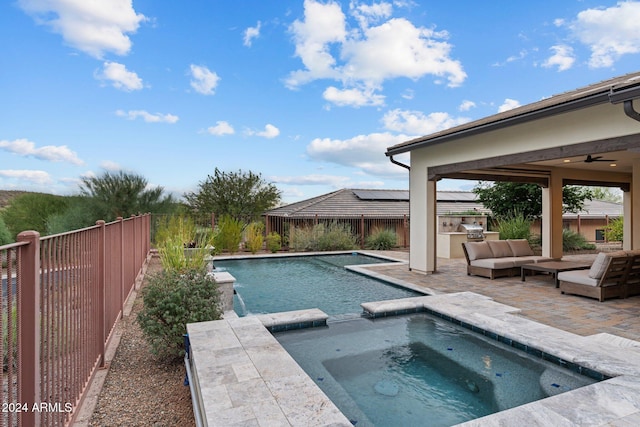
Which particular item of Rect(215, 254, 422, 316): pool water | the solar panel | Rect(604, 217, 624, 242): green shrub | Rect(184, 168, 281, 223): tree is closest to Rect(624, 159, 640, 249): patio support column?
Rect(604, 217, 624, 242): green shrub

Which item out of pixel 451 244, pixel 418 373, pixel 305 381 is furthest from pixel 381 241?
pixel 305 381

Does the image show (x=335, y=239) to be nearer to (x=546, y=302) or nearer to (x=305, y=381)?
(x=546, y=302)

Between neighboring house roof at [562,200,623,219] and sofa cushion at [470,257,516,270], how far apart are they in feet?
53.8

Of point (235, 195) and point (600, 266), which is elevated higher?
point (235, 195)

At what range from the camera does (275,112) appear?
727 inches

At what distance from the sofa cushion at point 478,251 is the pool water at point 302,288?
264 centimetres

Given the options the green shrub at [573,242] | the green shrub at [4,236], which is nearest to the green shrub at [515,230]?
the green shrub at [573,242]

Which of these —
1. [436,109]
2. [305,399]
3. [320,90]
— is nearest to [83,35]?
[320,90]

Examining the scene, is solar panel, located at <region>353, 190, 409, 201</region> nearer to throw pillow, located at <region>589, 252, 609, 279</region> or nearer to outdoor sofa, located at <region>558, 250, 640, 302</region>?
outdoor sofa, located at <region>558, 250, 640, 302</region>

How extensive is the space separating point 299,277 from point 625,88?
819 centimetres

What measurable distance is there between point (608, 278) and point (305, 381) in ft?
22.5

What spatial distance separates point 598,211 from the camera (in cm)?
2553

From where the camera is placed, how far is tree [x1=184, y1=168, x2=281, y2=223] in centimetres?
2075

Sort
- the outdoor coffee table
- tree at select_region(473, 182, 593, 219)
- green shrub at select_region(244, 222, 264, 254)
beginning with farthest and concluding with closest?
tree at select_region(473, 182, 593, 219) < green shrub at select_region(244, 222, 264, 254) < the outdoor coffee table
